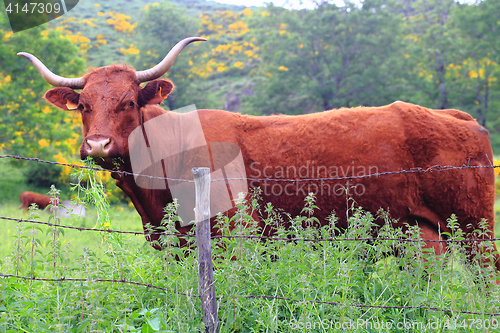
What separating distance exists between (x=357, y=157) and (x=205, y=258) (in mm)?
2946

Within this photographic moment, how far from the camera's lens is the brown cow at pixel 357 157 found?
499cm

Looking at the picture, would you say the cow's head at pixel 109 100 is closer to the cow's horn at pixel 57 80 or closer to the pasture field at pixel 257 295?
the cow's horn at pixel 57 80

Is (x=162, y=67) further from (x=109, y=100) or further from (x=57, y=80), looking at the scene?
(x=57, y=80)

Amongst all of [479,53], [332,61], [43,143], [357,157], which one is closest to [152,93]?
[357,157]

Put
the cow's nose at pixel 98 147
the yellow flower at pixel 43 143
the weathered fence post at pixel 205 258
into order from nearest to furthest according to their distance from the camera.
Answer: the weathered fence post at pixel 205 258
the cow's nose at pixel 98 147
the yellow flower at pixel 43 143

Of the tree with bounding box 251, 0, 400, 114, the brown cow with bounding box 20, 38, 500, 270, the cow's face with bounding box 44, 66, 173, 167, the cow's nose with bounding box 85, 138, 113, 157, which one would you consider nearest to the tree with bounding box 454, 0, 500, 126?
the tree with bounding box 251, 0, 400, 114

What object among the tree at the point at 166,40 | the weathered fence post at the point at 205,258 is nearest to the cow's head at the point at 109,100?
the weathered fence post at the point at 205,258

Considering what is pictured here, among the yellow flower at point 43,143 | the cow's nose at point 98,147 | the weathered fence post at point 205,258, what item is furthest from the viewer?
the yellow flower at point 43,143

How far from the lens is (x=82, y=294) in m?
2.88

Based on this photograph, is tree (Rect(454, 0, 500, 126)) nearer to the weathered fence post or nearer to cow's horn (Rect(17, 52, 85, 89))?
cow's horn (Rect(17, 52, 85, 89))

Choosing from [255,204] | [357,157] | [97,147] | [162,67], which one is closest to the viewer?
[255,204]

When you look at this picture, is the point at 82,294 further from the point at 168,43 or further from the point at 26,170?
the point at 168,43

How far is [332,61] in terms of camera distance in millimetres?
35469

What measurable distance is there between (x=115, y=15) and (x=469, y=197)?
8235 centimetres
